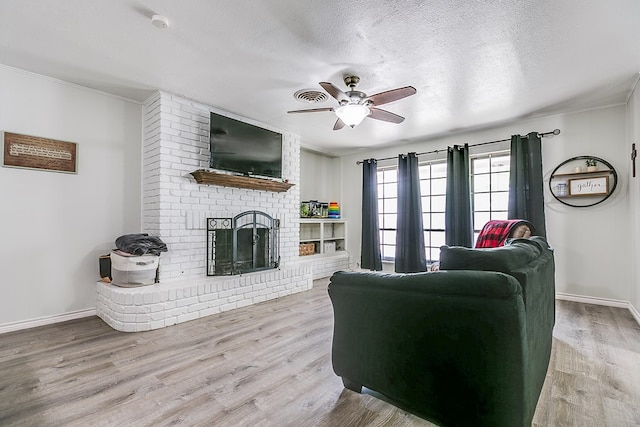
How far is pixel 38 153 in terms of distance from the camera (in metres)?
2.93

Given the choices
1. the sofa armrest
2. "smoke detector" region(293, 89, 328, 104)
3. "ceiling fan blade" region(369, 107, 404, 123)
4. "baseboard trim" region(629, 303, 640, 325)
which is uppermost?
"smoke detector" region(293, 89, 328, 104)

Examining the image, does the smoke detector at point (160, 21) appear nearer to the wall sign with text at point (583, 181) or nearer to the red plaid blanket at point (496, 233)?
the red plaid blanket at point (496, 233)

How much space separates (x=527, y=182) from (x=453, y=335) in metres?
3.57

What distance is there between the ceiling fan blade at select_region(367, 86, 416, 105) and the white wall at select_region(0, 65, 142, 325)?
2801mm

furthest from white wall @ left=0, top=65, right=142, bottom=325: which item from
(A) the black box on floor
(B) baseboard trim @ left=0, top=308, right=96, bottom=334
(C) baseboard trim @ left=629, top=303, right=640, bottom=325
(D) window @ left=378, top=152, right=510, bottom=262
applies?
(C) baseboard trim @ left=629, top=303, right=640, bottom=325

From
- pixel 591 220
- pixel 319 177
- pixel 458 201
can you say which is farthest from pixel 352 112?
pixel 319 177

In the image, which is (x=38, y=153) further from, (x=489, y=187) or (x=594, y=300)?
(x=594, y=300)

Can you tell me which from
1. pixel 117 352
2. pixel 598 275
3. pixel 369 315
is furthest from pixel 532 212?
pixel 117 352

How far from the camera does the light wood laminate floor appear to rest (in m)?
1.61

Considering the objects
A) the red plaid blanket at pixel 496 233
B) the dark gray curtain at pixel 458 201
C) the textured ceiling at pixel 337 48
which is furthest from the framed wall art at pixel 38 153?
the dark gray curtain at pixel 458 201

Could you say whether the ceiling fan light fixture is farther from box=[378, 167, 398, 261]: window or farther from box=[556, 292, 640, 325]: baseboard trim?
box=[556, 292, 640, 325]: baseboard trim

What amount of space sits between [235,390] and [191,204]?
2.35 m

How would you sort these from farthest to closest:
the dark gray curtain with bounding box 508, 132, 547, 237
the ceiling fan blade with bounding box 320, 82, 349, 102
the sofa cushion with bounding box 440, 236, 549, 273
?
the dark gray curtain with bounding box 508, 132, 547, 237, the ceiling fan blade with bounding box 320, 82, 349, 102, the sofa cushion with bounding box 440, 236, 549, 273

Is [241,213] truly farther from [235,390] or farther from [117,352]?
[235,390]
